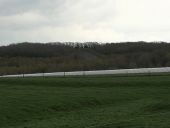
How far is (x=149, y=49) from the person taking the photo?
462 feet

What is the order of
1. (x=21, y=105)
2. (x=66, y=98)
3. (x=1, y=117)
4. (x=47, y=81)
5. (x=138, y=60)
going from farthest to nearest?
1. (x=138, y=60)
2. (x=47, y=81)
3. (x=66, y=98)
4. (x=21, y=105)
5. (x=1, y=117)

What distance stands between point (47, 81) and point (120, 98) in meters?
15.6

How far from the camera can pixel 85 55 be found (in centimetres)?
14825

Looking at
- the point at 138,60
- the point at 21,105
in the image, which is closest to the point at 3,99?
the point at 21,105

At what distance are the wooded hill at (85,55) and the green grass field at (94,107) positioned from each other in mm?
56902

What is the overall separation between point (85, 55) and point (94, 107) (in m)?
118

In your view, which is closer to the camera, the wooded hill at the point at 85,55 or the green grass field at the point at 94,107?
the green grass field at the point at 94,107

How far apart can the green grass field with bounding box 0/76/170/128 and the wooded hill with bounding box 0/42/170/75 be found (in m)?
56.9

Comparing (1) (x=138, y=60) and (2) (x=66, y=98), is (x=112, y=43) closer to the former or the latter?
(1) (x=138, y=60)

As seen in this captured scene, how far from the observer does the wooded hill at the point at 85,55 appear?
358 feet

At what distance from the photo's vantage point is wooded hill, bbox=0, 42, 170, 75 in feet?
358

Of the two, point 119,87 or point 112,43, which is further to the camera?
point 112,43

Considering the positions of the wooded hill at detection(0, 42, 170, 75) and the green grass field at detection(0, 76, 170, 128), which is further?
the wooded hill at detection(0, 42, 170, 75)

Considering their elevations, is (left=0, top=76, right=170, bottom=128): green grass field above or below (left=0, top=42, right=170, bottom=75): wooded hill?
below
